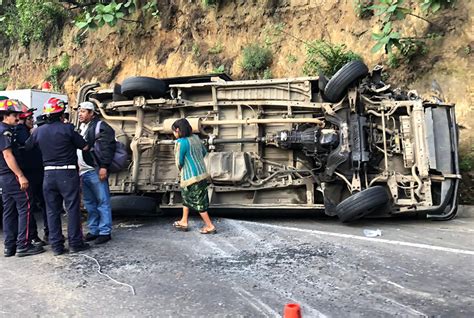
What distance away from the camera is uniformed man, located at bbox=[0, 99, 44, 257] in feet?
16.1

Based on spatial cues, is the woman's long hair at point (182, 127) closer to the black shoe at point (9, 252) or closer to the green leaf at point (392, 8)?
the black shoe at point (9, 252)

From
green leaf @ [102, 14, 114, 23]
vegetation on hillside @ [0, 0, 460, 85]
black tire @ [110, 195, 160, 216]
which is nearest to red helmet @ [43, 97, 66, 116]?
black tire @ [110, 195, 160, 216]

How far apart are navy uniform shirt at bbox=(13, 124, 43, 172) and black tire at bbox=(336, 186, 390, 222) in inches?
154

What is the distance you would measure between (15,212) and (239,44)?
802cm

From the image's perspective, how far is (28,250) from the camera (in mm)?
5070

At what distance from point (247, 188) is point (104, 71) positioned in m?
9.00

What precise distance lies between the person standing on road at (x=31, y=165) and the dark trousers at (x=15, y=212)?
125 mm

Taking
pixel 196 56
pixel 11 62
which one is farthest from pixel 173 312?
pixel 11 62

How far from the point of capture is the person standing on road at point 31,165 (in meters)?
5.20

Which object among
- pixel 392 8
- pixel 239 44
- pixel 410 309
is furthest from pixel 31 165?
pixel 239 44

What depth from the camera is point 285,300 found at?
11.4ft

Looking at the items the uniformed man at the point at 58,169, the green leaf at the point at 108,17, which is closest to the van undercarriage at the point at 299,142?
the uniformed man at the point at 58,169

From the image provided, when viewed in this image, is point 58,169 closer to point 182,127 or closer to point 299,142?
point 182,127

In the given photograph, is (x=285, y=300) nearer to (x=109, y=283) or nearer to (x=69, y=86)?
(x=109, y=283)
